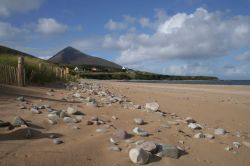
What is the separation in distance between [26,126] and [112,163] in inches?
58.8

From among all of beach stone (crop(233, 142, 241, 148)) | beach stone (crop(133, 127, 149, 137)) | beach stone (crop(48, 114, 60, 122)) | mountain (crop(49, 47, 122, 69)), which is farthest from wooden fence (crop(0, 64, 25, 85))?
mountain (crop(49, 47, 122, 69))

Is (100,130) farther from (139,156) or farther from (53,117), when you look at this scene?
(139,156)

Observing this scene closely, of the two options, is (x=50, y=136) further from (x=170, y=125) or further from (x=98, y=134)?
(x=170, y=125)

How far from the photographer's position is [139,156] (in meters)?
3.60

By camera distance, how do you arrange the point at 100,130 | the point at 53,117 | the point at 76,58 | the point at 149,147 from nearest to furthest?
the point at 149,147
the point at 100,130
the point at 53,117
the point at 76,58

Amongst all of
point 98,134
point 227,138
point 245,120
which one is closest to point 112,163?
point 98,134

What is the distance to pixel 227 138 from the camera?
17.1 feet

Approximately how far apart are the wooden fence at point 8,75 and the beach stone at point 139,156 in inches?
294

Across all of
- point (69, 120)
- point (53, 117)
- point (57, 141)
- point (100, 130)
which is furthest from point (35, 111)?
point (57, 141)

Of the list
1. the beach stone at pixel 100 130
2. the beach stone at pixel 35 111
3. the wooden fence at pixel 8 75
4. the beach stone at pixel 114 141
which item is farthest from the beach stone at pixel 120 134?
the wooden fence at pixel 8 75

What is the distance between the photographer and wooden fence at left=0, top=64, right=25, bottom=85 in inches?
392

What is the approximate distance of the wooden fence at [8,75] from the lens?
9.95 metres

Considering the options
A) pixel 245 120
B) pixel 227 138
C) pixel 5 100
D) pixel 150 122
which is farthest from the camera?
pixel 245 120

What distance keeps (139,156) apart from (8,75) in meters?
7.80
